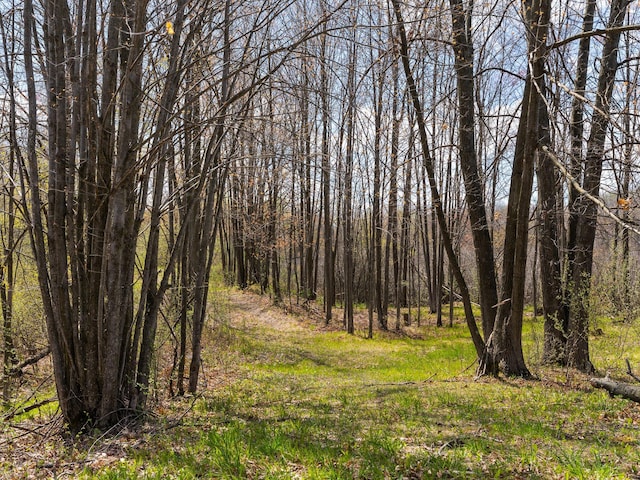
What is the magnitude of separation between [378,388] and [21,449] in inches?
188

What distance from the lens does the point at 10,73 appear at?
503 cm

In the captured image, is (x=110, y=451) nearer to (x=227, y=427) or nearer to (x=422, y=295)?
(x=227, y=427)

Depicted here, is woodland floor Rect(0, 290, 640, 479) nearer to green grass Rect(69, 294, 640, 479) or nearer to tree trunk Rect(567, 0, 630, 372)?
green grass Rect(69, 294, 640, 479)

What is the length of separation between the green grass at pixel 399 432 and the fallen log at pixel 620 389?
17 centimetres

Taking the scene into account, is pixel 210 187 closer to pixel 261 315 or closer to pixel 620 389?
pixel 620 389

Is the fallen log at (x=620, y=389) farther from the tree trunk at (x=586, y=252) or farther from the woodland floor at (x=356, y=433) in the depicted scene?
the tree trunk at (x=586, y=252)

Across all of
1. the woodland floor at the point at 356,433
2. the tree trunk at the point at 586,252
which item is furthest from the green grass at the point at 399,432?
the tree trunk at the point at 586,252

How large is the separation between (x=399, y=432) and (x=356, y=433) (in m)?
0.41

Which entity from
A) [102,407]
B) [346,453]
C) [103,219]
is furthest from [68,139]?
[346,453]

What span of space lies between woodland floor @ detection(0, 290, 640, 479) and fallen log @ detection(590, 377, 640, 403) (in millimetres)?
149

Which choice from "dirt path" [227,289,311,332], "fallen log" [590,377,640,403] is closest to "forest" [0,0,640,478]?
"fallen log" [590,377,640,403]

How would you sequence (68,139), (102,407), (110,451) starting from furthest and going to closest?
(68,139) → (102,407) → (110,451)

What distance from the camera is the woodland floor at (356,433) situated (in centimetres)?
352

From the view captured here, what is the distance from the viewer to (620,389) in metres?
6.14
